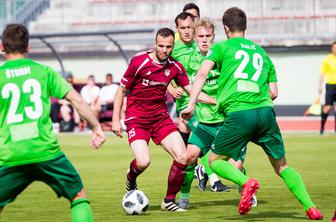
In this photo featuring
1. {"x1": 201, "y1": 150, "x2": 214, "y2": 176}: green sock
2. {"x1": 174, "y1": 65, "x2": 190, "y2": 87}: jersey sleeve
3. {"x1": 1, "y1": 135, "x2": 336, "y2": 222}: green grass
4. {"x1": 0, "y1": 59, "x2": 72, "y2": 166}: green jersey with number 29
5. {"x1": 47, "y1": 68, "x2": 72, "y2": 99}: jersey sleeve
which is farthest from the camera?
{"x1": 201, "y1": 150, "x2": 214, "y2": 176}: green sock

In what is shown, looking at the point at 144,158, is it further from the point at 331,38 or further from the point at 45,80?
the point at 331,38

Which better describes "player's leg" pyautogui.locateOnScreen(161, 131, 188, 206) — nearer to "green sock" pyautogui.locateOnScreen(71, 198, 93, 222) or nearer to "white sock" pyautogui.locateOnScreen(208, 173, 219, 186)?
"white sock" pyautogui.locateOnScreen(208, 173, 219, 186)

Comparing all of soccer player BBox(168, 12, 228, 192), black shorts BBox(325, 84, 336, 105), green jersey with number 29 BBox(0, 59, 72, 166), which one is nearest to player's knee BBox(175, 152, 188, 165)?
soccer player BBox(168, 12, 228, 192)

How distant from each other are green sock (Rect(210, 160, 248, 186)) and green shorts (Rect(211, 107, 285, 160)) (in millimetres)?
150

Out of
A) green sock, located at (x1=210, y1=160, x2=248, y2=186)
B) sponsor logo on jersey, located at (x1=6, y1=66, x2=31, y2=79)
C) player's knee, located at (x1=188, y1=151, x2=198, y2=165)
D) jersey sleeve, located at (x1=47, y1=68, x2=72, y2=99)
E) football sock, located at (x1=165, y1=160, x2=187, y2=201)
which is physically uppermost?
sponsor logo on jersey, located at (x1=6, y1=66, x2=31, y2=79)

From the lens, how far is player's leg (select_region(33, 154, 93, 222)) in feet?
26.2

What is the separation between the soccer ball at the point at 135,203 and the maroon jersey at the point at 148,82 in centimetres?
94

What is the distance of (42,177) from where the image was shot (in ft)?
26.4

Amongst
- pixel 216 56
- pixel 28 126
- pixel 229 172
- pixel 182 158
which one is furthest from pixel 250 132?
pixel 28 126

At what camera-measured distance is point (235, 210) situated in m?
11.2

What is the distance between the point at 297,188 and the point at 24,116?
3443 mm

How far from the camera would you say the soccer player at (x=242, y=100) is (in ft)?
32.8

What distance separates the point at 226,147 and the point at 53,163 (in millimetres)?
2649

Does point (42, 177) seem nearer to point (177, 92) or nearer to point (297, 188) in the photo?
point (297, 188)
